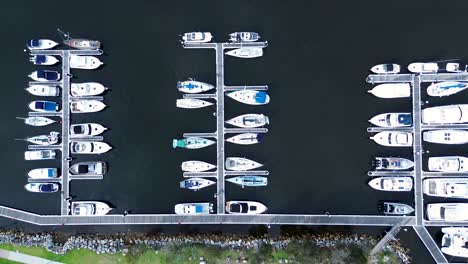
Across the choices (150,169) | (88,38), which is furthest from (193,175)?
(88,38)

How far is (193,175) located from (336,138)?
12257 mm

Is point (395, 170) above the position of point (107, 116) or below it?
below

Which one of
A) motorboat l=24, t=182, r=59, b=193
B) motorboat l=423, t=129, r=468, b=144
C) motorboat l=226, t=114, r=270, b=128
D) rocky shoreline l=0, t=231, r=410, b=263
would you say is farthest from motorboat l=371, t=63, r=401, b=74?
motorboat l=24, t=182, r=59, b=193

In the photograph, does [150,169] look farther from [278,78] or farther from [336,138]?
[336,138]

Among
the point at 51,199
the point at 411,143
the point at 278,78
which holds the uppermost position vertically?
the point at 278,78

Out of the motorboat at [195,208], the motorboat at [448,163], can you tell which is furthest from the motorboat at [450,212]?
the motorboat at [195,208]

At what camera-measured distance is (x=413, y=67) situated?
1243 inches

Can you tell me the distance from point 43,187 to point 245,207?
54.8 ft

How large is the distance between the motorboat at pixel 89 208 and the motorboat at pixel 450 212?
2623 cm

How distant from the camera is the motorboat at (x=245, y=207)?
31.5 metres

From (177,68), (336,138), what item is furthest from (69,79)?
(336,138)

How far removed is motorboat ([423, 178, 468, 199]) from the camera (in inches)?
1202

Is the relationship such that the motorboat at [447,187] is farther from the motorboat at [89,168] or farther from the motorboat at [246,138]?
the motorboat at [89,168]

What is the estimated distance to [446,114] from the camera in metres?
31.0
